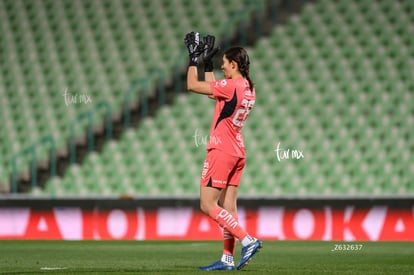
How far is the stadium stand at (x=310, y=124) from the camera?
45.1 ft

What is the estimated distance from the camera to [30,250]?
10016 mm

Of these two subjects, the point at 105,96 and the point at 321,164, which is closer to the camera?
the point at 321,164

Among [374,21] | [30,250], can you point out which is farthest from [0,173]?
[374,21]

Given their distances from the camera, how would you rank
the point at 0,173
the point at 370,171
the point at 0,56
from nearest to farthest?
the point at 370,171
the point at 0,173
the point at 0,56

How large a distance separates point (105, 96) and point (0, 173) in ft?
7.38

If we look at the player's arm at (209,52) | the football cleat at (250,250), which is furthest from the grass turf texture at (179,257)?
the player's arm at (209,52)

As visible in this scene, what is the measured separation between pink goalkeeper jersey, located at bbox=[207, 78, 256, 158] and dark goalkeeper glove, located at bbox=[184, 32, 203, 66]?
0.25 meters

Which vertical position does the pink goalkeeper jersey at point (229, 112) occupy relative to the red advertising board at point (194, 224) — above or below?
above

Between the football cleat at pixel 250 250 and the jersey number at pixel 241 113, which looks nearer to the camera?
the football cleat at pixel 250 250

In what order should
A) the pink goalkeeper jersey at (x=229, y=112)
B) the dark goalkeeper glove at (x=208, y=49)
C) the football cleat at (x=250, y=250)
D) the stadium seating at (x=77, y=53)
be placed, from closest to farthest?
the football cleat at (x=250, y=250) < the pink goalkeeper jersey at (x=229, y=112) < the dark goalkeeper glove at (x=208, y=49) < the stadium seating at (x=77, y=53)

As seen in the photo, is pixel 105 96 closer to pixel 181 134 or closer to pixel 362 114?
pixel 181 134

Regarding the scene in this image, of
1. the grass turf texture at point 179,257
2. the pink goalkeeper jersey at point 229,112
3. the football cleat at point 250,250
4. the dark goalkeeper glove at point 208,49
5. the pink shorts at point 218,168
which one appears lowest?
the grass turf texture at point 179,257

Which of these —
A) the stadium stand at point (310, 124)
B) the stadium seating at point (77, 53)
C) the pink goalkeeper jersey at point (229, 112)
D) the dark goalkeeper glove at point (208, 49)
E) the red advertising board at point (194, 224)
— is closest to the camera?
the pink goalkeeper jersey at point (229, 112)

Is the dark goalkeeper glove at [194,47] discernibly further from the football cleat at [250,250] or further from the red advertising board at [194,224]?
the red advertising board at [194,224]
